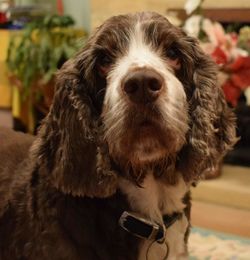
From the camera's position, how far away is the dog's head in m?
1.29

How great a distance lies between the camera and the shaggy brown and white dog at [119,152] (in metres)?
1.36

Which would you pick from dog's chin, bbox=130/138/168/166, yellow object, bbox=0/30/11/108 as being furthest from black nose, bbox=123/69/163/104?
yellow object, bbox=0/30/11/108

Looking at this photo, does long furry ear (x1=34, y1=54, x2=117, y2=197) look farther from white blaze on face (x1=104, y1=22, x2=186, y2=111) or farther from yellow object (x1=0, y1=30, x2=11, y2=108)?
yellow object (x1=0, y1=30, x2=11, y2=108)

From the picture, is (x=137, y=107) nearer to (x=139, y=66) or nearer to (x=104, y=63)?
(x=139, y=66)

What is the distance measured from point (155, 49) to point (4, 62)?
8.96ft

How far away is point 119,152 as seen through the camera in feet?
4.44

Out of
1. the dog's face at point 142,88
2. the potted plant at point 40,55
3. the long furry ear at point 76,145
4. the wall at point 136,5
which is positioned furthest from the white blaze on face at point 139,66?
the potted plant at point 40,55

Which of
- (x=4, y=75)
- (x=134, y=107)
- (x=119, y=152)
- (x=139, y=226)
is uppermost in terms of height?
(x=134, y=107)

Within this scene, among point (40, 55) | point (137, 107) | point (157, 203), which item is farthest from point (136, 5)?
point (137, 107)

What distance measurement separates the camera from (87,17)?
14.4ft

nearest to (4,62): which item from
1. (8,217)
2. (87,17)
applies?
(87,17)

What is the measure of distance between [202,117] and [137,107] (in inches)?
11.1

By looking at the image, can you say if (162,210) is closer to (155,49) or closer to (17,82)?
(155,49)

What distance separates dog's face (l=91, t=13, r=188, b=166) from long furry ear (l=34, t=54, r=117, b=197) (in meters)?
0.06
